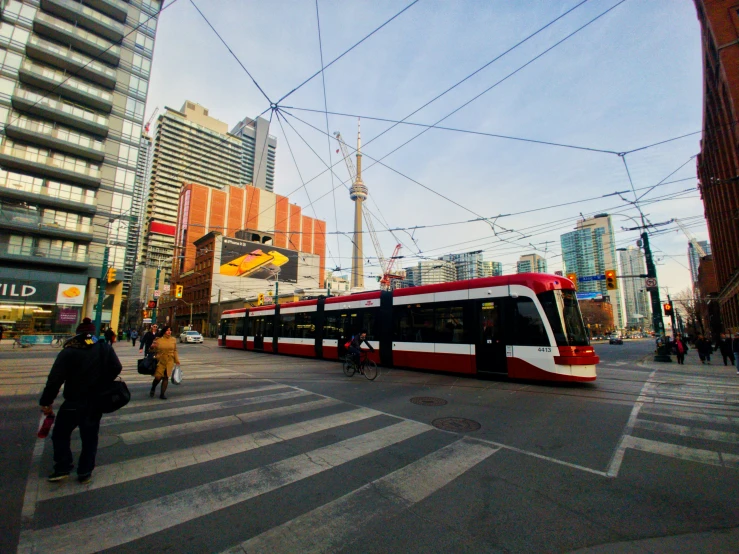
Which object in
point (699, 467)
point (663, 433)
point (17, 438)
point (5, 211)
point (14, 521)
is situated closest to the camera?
point (14, 521)

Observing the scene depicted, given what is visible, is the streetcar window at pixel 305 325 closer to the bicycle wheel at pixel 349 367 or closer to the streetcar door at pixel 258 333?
the streetcar door at pixel 258 333

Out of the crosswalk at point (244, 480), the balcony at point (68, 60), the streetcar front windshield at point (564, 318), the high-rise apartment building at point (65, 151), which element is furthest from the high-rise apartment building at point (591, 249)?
the balcony at point (68, 60)

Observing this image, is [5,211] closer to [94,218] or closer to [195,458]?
[94,218]

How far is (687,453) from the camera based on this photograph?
484cm

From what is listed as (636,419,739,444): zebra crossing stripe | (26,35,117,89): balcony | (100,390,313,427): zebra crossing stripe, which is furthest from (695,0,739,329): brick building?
(26,35,117,89): balcony

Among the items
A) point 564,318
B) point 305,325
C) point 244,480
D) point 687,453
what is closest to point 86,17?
point 305,325

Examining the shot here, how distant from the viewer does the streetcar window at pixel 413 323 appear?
13453 millimetres

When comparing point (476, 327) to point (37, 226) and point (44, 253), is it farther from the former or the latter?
point (37, 226)

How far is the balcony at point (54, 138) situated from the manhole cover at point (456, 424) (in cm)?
4238

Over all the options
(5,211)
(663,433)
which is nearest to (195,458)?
(663,433)

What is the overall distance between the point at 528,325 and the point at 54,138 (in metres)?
42.9

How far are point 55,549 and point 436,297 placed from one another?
1186cm

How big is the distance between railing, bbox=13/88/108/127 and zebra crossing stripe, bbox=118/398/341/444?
40.8 metres

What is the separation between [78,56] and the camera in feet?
113
